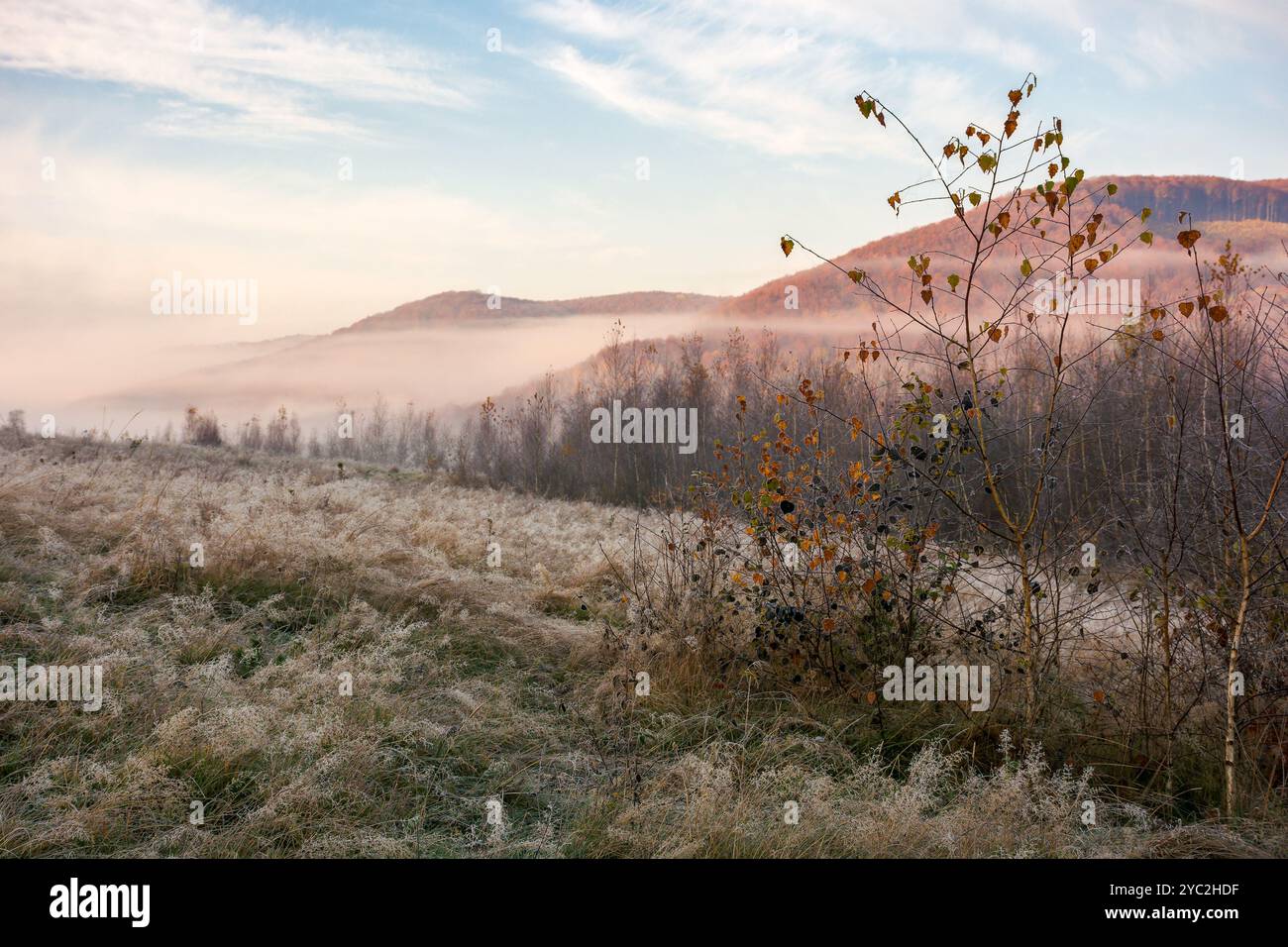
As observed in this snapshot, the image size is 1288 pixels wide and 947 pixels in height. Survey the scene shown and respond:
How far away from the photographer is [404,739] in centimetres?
445

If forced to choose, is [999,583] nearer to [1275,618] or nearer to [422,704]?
[1275,618]

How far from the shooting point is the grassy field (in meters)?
3.55

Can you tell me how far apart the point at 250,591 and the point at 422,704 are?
7.94 ft

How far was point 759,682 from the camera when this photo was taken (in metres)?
5.47

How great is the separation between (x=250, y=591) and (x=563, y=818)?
3788mm

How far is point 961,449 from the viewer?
4770mm

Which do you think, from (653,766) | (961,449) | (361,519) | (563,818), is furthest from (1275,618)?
(361,519)

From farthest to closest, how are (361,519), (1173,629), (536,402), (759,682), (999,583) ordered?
(536,402), (361,519), (999,583), (759,682), (1173,629)

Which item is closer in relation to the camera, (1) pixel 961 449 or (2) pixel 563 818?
(2) pixel 563 818

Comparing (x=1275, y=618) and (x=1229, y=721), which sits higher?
(x=1275, y=618)

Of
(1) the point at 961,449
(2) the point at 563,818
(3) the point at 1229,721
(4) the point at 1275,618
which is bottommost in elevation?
(2) the point at 563,818

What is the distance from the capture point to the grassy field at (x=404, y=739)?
11.6 ft

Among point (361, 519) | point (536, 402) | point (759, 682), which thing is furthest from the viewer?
point (536, 402)
